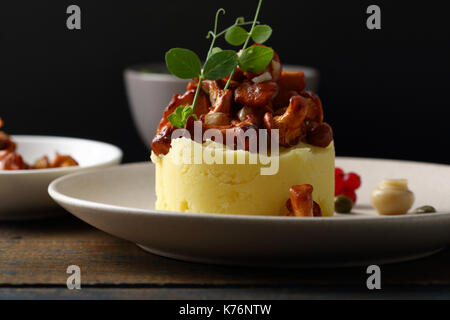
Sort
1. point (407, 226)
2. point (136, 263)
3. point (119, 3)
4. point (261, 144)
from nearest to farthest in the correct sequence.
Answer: point (407, 226), point (136, 263), point (261, 144), point (119, 3)

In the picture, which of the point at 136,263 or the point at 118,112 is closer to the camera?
the point at 136,263

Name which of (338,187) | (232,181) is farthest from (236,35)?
(338,187)

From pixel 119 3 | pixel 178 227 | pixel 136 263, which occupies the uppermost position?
pixel 119 3

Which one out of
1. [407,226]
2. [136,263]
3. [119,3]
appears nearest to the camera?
[407,226]

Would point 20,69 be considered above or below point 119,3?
below

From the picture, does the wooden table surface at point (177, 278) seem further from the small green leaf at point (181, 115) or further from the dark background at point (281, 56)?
the dark background at point (281, 56)

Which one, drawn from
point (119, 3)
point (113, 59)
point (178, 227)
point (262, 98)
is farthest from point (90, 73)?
point (178, 227)

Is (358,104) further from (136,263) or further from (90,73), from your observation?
(136,263)
